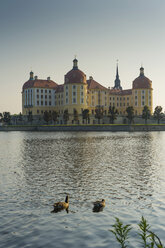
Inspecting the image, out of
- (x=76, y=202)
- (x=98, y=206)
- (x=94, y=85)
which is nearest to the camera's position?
(x=98, y=206)

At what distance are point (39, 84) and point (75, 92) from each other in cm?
2361

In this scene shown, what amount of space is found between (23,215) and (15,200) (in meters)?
2.77

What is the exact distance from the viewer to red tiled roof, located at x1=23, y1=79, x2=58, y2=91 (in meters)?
158

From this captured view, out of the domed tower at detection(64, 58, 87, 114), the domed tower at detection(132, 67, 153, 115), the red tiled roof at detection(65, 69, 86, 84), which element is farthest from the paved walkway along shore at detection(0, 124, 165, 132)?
the domed tower at detection(132, 67, 153, 115)

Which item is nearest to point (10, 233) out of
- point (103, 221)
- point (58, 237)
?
point (58, 237)

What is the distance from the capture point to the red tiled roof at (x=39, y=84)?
520ft

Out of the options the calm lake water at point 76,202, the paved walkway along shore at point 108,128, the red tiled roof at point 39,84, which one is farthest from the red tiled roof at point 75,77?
the calm lake water at point 76,202

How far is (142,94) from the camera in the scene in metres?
164

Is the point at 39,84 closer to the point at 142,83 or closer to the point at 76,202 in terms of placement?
the point at 142,83

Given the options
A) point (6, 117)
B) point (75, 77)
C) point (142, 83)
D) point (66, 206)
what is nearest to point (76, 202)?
point (66, 206)

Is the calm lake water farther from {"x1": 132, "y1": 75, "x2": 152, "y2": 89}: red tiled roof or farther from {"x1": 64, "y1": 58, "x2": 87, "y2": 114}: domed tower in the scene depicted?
{"x1": 132, "y1": 75, "x2": 152, "y2": 89}: red tiled roof

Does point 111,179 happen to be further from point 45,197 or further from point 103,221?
point 103,221

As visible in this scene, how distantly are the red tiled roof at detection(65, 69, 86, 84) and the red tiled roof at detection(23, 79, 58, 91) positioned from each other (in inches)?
668

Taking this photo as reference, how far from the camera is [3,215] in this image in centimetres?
1473
